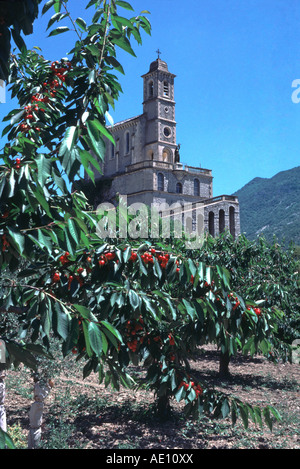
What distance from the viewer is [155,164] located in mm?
46938

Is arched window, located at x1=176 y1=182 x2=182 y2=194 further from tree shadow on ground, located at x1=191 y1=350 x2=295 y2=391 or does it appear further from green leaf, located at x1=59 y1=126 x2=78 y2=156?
green leaf, located at x1=59 y1=126 x2=78 y2=156

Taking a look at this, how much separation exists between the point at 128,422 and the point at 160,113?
48.5 metres

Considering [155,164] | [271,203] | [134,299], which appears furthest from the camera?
[271,203]

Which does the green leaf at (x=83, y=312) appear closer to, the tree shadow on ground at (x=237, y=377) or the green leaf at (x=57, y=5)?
the green leaf at (x=57, y=5)

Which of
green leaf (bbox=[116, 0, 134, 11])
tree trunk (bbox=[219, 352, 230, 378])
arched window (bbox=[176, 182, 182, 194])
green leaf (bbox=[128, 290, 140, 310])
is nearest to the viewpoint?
green leaf (bbox=[116, 0, 134, 11])

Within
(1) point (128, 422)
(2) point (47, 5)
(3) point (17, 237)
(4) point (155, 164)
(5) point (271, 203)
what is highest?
(5) point (271, 203)

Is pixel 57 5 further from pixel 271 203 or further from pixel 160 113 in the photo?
pixel 271 203

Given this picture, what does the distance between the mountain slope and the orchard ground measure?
103 metres

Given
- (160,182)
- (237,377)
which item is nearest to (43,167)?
(237,377)

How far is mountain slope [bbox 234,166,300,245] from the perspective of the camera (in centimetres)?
12156

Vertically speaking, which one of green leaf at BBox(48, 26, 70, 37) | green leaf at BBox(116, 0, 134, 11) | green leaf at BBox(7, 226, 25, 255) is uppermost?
green leaf at BBox(116, 0, 134, 11)

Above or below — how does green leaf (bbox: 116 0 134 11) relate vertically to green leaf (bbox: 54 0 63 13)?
below

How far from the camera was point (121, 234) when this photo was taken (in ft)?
13.6

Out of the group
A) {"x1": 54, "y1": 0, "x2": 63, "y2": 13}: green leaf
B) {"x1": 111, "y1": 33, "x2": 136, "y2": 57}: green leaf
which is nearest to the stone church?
{"x1": 54, "y1": 0, "x2": 63, "y2": 13}: green leaf
